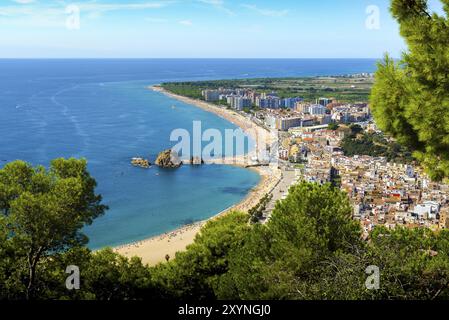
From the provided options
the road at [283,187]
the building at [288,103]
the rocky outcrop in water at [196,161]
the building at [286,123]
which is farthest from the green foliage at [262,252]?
the building at [288,103]

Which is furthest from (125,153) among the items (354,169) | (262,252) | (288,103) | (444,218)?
(288,103)

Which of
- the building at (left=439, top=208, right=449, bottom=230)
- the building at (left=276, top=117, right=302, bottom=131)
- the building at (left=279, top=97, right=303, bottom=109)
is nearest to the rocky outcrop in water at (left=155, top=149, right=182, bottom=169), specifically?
the building at (left=276, top=117, right=302, bottom=131)

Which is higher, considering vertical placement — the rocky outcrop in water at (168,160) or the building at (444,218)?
the rocky outcrop in water at (168,160)

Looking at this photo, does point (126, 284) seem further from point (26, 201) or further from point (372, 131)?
point (372, 131)

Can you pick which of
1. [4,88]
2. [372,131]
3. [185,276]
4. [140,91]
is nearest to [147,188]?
[185,276]

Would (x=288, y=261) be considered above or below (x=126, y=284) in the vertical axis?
above

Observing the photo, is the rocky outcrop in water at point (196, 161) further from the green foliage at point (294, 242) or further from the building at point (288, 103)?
the building at point (288, 103)

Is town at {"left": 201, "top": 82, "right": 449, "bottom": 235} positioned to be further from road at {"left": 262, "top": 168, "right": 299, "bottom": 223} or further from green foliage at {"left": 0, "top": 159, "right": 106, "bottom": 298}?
green foliage at {"left": 0, "top": 159, "right": 106, "bottom": 298}
